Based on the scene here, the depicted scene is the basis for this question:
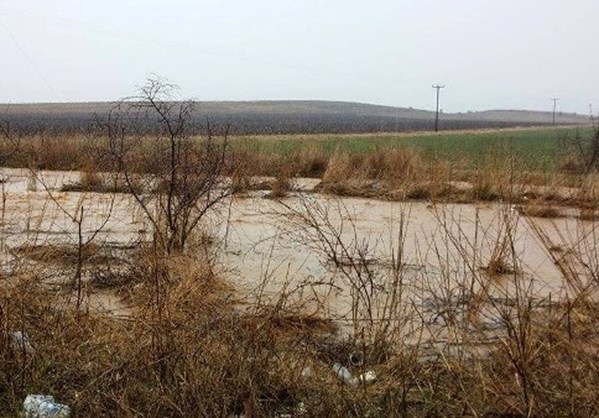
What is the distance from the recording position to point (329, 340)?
4.75 metres

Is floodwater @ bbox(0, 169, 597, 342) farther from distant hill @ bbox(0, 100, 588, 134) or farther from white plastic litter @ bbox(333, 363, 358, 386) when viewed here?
distant hill @ bbox(0, 100, 588, 134)

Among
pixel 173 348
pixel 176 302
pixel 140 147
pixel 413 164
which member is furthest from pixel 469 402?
pixel 413 164

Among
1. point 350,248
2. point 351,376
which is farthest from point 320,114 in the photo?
point 351,376

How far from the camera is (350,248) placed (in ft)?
26.0

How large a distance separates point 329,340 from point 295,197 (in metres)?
7.75

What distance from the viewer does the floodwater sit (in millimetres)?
4807

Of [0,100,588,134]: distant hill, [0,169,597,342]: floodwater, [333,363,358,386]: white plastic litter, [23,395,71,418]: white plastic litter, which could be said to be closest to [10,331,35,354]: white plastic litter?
[23,395,71,418]: white plastic litter

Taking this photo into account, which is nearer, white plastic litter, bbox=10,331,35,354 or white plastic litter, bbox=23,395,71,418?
white plastic litter, bbox=23,395,71,418

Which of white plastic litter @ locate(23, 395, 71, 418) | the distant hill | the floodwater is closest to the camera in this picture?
white plastic litter @ locate(23, 395, 71, 418)

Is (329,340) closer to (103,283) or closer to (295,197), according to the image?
(103,283)

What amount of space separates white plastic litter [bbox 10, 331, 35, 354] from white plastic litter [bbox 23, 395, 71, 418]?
1.35 ft

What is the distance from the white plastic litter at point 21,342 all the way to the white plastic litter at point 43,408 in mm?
412

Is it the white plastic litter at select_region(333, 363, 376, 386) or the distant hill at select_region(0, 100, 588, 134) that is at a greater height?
the distant hill at select_region(0, 100, 588, 134)

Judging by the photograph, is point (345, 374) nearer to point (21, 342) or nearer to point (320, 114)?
point (21, 342)
